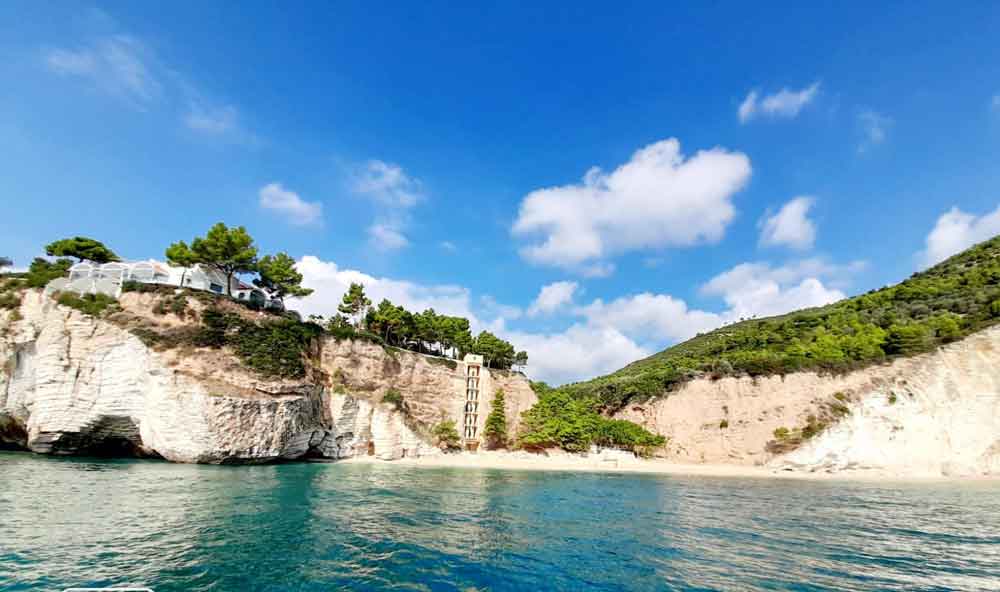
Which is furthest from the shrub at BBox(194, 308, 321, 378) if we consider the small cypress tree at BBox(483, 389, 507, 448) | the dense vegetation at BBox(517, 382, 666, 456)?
the dense vegetation at BBox(517, 382, 666, 456)

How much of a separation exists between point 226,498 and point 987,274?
80.5 meters

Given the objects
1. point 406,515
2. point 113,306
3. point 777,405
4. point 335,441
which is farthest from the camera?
point 777,405

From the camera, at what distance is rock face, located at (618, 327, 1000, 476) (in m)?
41.7

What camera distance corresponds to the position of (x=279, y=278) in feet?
144

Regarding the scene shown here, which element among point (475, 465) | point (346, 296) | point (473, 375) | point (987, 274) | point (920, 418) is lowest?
point (475, 465)

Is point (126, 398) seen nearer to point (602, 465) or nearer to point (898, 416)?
point (602, 465)

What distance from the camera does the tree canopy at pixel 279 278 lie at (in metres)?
43.6

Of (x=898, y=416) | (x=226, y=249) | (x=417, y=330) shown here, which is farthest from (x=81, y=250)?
(x=898, y=416)

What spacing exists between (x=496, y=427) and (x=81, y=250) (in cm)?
4395

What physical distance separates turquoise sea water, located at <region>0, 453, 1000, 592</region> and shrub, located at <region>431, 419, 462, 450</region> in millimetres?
22566

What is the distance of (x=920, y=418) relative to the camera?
42.5 m

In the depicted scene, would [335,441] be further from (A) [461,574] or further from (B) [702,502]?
(A) [461,574]

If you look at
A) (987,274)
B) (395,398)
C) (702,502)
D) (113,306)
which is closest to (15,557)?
(702,502)

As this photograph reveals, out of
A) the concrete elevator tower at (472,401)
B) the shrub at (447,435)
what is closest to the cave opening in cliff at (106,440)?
the shrub at (447,435)
